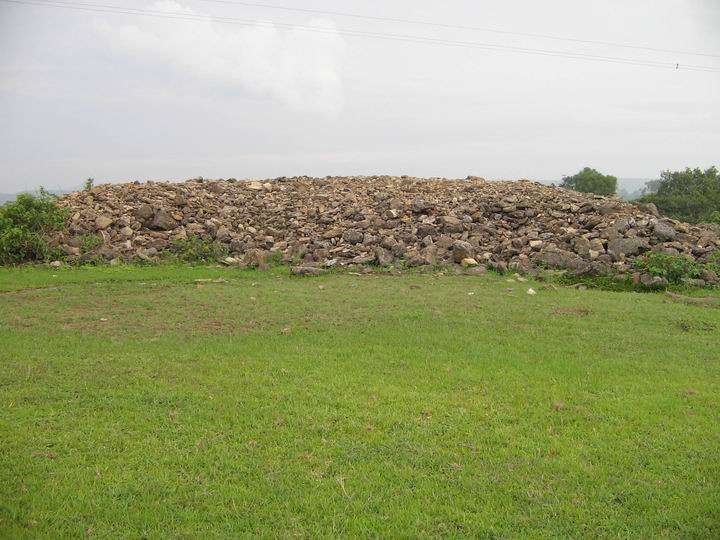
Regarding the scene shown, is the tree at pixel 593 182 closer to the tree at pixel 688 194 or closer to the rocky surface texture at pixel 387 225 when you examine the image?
the tree at pixel 688 194

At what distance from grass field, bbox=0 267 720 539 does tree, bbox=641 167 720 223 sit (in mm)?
20869

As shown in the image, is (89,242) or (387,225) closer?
(89,242)

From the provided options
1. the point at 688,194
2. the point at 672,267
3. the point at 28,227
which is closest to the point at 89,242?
the point at 28,227

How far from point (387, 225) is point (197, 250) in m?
4.96

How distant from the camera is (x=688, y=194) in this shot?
2884 cm

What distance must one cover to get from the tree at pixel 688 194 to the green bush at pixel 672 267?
1536 cm

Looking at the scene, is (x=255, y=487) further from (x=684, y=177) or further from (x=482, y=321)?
(x=684, y=177)

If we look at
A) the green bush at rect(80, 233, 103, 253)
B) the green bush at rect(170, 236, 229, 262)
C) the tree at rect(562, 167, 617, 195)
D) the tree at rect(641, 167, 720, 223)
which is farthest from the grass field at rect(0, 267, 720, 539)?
the tree at rect(562, 167, 617, 195)

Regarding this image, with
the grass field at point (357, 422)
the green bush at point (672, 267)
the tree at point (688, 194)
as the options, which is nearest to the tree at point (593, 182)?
the tree at point (688, 194)

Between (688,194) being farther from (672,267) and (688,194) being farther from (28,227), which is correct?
(28,227)

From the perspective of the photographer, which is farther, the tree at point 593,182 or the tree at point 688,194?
the tree at point 593,182

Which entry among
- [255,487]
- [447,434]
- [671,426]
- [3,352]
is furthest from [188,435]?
[671,426]

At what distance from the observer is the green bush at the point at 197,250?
570 inches

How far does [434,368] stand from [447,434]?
1.76m
